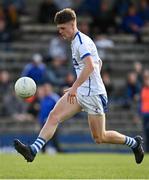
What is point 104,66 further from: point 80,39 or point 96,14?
point 80,39

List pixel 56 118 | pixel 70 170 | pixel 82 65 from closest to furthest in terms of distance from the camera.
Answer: pixel 82 65, pixel 56 118, pixel 70 170

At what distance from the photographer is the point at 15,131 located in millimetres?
25703

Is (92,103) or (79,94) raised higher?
(79,94)

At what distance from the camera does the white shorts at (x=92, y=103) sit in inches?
538

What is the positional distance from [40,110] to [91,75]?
1089cm

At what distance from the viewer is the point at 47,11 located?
3042cm

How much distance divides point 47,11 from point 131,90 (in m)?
5.31

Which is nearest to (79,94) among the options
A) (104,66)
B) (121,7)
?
(104,66)

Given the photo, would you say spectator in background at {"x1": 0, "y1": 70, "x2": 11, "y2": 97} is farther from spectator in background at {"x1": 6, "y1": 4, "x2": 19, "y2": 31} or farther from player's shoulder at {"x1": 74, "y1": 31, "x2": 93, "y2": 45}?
player's shoulder at {"x1": 74, "y1": 31, "x2": 93, "y2": 45}

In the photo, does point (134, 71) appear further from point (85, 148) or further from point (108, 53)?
point (85, 148)

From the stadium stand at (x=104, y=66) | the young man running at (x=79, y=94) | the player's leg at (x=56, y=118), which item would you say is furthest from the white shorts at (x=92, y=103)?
the stadium stand at (x=104, y=66)

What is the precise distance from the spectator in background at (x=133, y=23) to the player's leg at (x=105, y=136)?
15.9 meters

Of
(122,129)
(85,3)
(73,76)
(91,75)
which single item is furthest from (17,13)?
(91,75)

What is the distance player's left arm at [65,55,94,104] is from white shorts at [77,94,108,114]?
396mm
